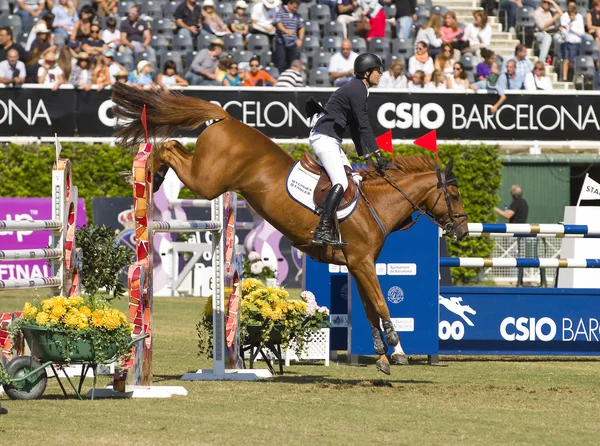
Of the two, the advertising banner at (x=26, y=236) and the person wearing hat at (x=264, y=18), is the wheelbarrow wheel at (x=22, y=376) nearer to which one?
Result: the advertising banner at (x=26, y=236)

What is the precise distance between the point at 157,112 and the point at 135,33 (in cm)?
1227

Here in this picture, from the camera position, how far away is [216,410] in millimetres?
7078

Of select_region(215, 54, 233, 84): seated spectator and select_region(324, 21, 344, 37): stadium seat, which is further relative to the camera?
select_region(324, 21, 344, 37): stadium seat

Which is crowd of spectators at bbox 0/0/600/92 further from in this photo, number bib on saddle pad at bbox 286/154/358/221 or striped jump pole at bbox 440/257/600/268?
number bib on saddle pad at bbox 286/154/358/221

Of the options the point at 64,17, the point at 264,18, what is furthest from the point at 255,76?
the point at 64,17

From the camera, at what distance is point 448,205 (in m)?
9.22

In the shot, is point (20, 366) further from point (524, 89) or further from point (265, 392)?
point (524, 89)

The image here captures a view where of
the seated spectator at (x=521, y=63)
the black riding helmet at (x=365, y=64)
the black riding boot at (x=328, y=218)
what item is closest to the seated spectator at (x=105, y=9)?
the seated spectator at (x=521, y=63)

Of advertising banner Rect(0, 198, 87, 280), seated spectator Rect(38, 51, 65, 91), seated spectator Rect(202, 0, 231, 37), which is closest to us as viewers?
advertising banner Rect(0, 198, 87, 280)

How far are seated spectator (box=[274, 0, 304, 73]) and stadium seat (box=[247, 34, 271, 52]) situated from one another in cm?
Result: 22

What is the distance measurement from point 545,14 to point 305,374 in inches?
617

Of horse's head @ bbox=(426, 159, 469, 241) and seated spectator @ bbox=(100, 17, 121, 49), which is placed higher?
seated spectator @ bbox=(100, 17, 121, 49)

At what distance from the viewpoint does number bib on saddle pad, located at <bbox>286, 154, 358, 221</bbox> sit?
8.86 metres

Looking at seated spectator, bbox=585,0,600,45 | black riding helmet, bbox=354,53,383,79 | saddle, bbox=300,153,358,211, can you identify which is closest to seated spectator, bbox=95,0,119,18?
seated spectator, bbox=585,0,600,45
